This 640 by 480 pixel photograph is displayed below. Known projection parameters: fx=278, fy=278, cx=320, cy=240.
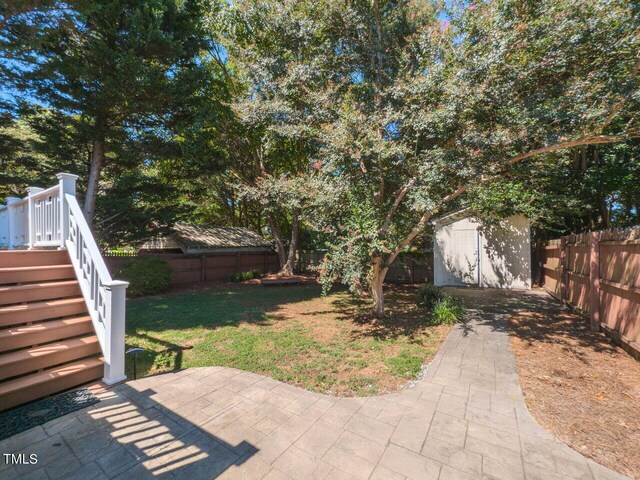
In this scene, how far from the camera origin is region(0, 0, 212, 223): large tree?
620cm

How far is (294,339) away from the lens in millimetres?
5035

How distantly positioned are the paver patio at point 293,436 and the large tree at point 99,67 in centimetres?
721

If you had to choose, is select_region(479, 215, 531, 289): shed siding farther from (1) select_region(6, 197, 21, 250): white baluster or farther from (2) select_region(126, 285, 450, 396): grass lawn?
(1) select_region(6, 197, 21, 250): white baluster

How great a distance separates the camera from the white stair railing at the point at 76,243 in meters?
3.20

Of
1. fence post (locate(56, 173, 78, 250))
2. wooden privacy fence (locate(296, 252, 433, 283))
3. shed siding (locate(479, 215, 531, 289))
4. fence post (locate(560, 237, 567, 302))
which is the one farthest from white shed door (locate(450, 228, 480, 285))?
fence post (locate(56, 173, 78, 250))

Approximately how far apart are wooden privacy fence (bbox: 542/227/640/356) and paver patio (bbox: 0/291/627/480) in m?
2.39

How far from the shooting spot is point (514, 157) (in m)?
5.14

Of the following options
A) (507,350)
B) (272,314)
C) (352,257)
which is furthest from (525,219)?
(272,314)

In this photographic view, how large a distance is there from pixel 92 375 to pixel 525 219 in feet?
40.1

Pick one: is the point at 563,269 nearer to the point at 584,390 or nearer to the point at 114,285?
the point at 584,390

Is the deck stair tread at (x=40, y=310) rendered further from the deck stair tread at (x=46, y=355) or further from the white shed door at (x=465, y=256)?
the white shed door at (x=465, y=256)

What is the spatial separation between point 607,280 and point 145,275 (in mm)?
11539

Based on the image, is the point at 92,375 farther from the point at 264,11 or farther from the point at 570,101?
the point at 264,11

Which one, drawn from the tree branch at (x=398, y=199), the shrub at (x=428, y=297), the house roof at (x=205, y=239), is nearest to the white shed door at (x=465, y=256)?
the shrub at (x=428, y=297)
